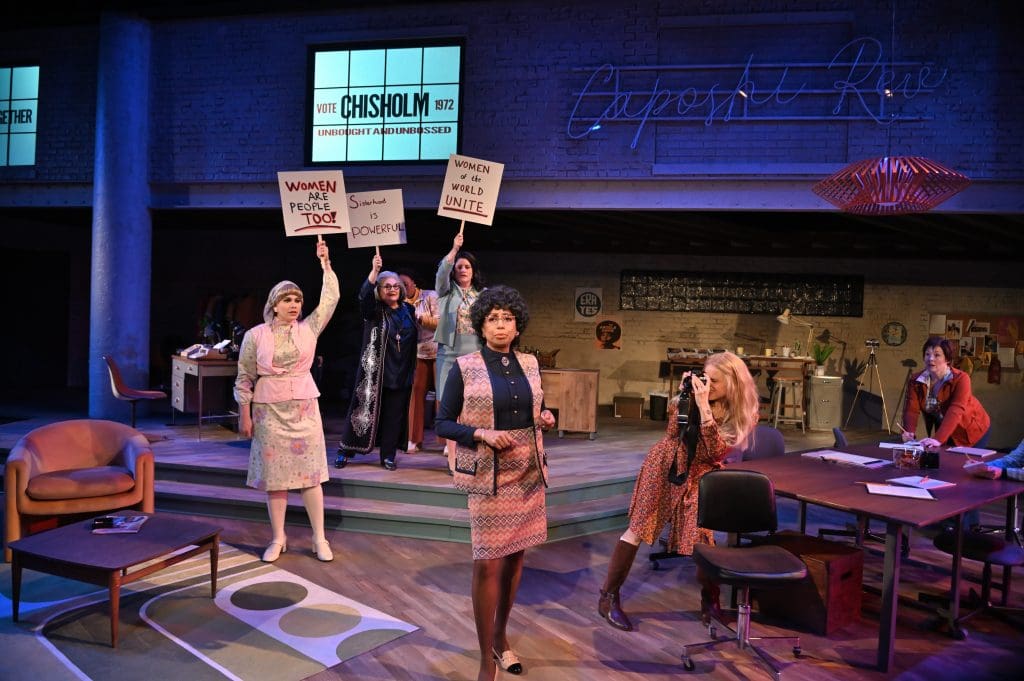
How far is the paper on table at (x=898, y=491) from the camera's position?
11.6 feet

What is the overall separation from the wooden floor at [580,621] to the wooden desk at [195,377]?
2350mm

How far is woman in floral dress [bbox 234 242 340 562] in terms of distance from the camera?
452 cm

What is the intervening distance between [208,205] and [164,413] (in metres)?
2.58

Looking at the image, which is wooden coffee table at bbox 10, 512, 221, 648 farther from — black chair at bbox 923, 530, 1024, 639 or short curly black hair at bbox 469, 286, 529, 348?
black chair at bbox 923, 530, 1024, 639

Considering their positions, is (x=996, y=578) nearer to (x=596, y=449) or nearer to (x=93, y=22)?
(x=596, y=449)

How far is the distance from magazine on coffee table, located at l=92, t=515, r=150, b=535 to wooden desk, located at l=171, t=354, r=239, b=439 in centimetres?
359

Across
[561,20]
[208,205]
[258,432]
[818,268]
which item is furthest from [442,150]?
[818,268]

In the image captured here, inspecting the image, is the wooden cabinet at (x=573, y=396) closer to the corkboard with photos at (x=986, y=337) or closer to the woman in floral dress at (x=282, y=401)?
the woman in floral dress at (x=282, y=401)

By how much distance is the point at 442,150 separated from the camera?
8.25m

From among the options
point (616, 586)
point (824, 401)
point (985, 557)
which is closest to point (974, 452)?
point (985, 557)

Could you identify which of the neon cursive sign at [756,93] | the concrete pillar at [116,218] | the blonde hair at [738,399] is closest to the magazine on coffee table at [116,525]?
the blonde hair at [738,399]

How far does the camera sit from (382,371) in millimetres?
5855

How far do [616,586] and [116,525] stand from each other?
2.56 m

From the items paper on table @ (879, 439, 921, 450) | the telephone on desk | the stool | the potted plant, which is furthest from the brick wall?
paper on table @ (879, 439, 921, 450)
